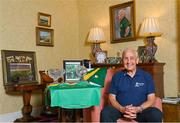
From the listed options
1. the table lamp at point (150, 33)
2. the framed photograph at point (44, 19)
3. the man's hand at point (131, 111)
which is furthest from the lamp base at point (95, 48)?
the man's hand at point (131, 111)

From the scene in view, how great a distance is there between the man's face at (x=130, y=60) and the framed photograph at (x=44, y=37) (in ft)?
6.69

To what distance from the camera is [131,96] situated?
7.92ft

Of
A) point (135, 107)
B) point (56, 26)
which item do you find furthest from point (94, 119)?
point (56, 26)

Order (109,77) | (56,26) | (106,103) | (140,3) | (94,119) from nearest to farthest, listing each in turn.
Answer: (94,119) < (106,103) < (109,77) < (140,3) < (56,26)

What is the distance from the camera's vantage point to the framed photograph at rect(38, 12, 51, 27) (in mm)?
4180

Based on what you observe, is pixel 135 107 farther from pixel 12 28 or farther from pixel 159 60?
pixel 12 28

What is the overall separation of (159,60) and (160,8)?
0.77 m

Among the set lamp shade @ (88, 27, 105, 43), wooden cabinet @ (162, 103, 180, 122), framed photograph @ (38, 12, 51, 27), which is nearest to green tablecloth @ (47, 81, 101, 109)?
wooden cabinet @ (162, 103, 180, 122)

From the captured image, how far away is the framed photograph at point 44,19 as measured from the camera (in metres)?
4.18

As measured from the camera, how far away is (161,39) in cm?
362

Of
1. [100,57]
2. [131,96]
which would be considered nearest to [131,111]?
[131,96]

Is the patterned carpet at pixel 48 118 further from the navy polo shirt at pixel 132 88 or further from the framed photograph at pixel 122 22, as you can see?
the framed photograph at pixel 122 22

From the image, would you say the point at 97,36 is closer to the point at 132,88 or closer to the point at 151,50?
the point at 151,50

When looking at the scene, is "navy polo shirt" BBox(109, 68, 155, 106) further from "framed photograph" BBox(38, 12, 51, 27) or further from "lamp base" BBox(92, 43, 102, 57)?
"framed photograph" BBox(38, 12, 51, 27)
